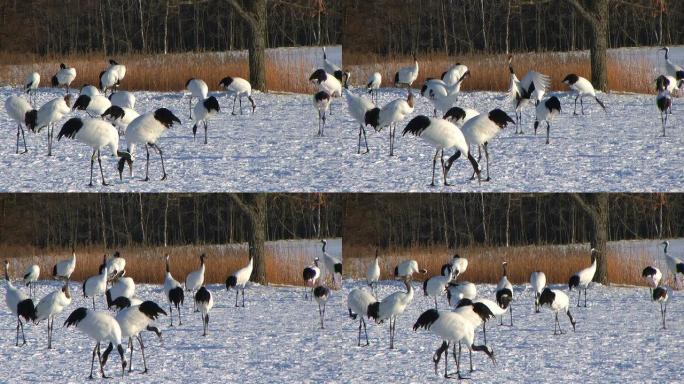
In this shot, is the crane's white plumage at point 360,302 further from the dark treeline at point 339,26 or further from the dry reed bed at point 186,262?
the dark treeline at point 339,26

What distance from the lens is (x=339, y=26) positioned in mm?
17797

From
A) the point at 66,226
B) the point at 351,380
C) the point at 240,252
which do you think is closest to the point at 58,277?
the point at 240,252

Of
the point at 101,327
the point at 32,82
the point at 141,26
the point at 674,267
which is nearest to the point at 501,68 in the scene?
the point at 674,267

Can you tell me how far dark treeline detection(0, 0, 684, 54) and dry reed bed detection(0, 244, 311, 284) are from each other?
319cm

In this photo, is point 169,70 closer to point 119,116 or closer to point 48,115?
point 119,116

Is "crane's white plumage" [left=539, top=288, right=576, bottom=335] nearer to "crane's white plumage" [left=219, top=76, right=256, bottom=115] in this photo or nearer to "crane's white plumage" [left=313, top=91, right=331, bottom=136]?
"crane's white plumage" [left=313, top=91, right=331, bottom=136]

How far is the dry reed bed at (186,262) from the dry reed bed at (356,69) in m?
2.33

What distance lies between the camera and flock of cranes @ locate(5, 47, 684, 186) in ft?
40.2

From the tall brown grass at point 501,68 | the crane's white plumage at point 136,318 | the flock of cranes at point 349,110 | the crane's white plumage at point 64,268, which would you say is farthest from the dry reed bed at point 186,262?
the crane's white plumage at point 136,318

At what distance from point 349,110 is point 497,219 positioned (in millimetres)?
6039

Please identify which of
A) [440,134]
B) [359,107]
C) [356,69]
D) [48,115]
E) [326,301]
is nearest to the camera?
[440,134]

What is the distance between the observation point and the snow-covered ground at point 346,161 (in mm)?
12570

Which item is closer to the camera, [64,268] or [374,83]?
[64,268]

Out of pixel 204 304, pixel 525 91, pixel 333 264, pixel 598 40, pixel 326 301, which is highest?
pixel 598 40
